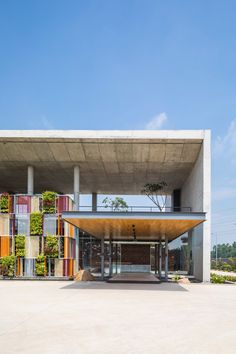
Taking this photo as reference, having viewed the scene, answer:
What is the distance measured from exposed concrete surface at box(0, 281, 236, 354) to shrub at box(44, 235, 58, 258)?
13.4m

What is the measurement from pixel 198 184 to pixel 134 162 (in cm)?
547

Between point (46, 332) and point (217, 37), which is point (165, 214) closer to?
point (217, 37)

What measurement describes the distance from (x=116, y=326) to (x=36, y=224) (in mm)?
20180

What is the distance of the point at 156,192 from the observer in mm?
43625

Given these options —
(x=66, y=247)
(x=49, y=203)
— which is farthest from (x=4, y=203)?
(x=66, y=247)

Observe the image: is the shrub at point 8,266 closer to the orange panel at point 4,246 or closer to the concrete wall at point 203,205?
the orange panel at point 4,246

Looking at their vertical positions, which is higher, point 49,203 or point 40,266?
point 49,203

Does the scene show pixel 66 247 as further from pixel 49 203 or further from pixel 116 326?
pixel 116 326

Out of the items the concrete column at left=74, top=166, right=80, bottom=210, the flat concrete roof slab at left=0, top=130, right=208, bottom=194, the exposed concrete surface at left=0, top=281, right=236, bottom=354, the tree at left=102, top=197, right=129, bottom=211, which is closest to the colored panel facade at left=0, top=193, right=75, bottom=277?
the concrete column at left=74, top=166, right=80, bottom=210

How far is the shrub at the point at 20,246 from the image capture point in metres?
29.2

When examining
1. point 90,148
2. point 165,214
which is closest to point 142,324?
point 165,214

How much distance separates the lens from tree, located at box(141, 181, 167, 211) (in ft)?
135

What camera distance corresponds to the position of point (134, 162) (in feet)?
107

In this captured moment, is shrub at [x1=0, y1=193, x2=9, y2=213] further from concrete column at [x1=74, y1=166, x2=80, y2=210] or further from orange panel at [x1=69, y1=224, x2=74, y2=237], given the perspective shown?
concrete column at [x1=74, y1=166, x2=80, y2=210]
